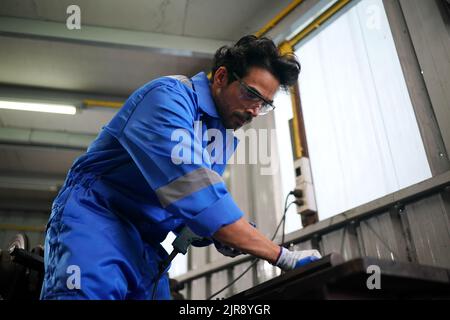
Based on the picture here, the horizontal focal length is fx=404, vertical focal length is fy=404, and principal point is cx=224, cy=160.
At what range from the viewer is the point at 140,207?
1.23m

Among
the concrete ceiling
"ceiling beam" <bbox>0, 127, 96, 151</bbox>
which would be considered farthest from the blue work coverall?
"ceiling beam" <bbox>0, 127, 96, 151</bbox>

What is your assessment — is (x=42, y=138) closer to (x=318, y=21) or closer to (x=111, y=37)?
(x=111, y=37)

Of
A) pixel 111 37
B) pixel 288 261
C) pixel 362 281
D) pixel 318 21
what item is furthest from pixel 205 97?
pixel 111 37

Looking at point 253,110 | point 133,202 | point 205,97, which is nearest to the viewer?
point 133,202

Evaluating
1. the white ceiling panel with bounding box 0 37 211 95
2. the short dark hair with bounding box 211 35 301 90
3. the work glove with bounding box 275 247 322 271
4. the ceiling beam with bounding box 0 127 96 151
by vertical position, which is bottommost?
the work glove with bounding box 275 247 322 271

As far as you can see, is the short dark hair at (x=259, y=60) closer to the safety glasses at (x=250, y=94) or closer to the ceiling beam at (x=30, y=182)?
the safety glasses at (x=250, y=94)

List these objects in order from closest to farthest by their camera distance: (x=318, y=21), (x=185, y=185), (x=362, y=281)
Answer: (x=362, y=281) < (x=185, y=185) < (x=318, y=21)

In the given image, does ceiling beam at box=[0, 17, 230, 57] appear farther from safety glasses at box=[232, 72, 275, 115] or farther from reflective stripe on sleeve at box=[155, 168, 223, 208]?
reflective stripe on sleeve at box=[155, 168, 223, 208]

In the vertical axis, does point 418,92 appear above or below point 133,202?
above

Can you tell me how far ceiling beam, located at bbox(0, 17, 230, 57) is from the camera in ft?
11.3

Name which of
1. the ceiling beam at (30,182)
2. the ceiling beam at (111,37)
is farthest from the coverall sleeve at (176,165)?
the ceiling beam at (30,182)

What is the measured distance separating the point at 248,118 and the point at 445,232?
1.02 meters

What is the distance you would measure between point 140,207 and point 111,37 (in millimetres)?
2711

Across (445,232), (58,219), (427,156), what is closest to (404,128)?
(427,156)
